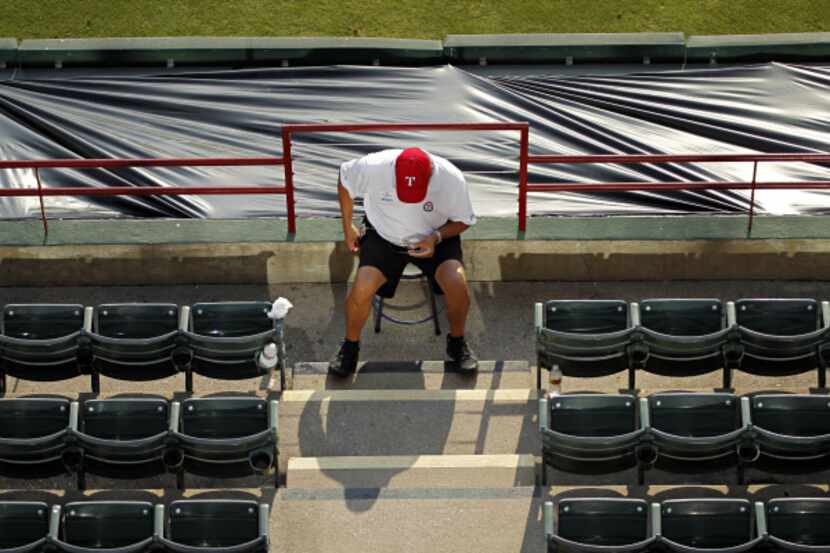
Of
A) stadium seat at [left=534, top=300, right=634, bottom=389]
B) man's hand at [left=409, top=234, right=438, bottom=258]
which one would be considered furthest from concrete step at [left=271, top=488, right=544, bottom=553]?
man's hand at [left=409, top=234, right=438, bottom=258]

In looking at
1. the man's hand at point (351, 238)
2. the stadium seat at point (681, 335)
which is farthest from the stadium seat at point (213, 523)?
the stadium seat at point (681, 335)

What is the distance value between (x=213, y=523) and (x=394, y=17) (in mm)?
8975

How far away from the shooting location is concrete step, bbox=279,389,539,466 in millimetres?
12266

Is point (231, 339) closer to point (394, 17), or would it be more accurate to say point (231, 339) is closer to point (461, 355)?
point (461, 355)

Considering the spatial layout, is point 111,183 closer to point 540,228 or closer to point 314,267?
point 314,267

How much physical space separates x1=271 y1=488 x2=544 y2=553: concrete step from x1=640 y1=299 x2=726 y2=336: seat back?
5.38ft

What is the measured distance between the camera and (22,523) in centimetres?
1105

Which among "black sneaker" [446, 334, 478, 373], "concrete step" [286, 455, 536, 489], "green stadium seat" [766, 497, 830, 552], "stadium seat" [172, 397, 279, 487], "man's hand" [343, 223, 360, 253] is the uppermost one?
"man's hand" [343, 223, 360, 253]

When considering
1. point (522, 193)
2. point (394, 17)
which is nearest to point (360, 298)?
point (522, 193)

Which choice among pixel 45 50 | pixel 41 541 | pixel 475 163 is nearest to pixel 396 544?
pixel 41 541

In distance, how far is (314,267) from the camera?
1373cm

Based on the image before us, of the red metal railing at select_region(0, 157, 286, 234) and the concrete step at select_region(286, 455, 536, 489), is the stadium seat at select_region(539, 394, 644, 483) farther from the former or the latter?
the red metal railing at select_region(0, 157, 286, 234)

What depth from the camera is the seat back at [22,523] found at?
11023mm

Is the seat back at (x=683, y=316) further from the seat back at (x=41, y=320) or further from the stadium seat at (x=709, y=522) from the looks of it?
the seat back at (x=41, y=320)
